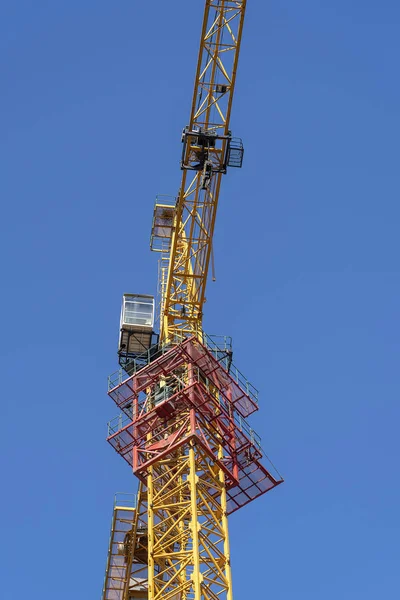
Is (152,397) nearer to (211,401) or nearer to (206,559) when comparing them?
(211,401)

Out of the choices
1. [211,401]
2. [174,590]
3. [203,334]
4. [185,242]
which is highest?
[185,242]

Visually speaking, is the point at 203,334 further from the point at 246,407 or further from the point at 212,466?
the point at 212,466

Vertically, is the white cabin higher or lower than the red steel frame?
higher

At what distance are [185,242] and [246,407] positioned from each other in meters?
7.52

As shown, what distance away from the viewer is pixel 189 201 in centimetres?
5406

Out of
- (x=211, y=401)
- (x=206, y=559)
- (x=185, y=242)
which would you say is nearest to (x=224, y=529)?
(x=206, y=559)

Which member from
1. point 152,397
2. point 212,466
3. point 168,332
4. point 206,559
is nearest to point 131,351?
point 168,332

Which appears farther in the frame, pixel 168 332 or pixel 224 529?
pixel 168 332

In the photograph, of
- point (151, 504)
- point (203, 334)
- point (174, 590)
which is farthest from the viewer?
point (203, 334)

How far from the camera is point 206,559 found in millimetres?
44875

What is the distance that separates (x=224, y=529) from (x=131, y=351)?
12.7 m

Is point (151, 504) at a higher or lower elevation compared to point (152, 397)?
lower

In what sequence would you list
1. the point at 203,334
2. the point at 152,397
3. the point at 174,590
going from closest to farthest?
1. the point at 174,590
2. the point at 152,397
3. the point at 203,334

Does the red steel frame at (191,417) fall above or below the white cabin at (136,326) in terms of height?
below
